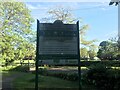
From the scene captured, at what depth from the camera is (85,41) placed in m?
31.9

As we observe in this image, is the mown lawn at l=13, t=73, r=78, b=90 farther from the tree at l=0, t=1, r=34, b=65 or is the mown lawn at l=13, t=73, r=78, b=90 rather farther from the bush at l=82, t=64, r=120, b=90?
the tree at l=0, t=1, r=34, b=65

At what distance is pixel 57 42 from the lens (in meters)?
5.29

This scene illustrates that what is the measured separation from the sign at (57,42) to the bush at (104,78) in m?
1.01

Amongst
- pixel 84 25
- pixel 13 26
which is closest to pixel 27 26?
pixel 13 26

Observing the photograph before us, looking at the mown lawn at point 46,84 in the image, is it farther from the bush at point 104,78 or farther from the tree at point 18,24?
the tree at point 18,24

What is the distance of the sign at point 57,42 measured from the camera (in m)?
5.27

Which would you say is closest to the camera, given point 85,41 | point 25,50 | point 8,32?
point 8,32

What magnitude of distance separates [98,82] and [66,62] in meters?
1.18

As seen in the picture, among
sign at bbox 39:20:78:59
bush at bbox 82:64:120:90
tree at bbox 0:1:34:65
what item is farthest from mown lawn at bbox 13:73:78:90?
tree at bbox 0:1:34:65

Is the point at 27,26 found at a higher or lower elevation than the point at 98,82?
higher

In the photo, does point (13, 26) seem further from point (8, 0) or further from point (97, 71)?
point (97, 71)

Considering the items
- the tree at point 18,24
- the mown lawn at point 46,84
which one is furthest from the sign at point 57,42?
the tree at point 18,24

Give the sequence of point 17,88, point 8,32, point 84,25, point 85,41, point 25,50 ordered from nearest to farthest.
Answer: point 17,88, point 8,32, point 25,50, point 84,25, point 85,41

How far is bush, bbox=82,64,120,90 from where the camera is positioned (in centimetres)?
557
